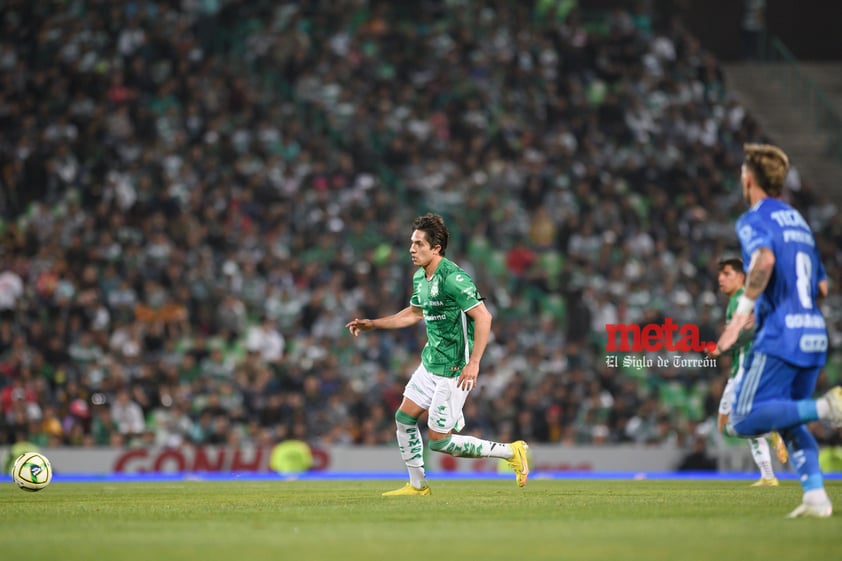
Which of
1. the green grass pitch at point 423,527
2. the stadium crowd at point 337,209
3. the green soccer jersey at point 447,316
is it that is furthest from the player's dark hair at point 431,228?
the stadium crowd at point 337,209

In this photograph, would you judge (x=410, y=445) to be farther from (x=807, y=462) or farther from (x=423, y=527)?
(x=807, y=462)

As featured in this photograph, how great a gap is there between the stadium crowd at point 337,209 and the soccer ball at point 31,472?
8521mm

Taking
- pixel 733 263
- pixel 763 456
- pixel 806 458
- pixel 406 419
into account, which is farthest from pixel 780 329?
pixel 763 456

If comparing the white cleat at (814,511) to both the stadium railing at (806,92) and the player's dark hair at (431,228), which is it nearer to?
the player's dark hair at (431,228)

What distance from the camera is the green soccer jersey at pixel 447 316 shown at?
42.1 feet

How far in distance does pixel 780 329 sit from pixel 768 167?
4.08 feet

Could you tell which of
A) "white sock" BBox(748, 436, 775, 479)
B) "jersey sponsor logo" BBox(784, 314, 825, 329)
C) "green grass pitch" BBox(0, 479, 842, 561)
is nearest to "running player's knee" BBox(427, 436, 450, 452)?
"green grass pitch" BBox(0, 479, 842, 561)

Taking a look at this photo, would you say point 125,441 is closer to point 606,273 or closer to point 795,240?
point 606,273

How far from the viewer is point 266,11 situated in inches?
1284

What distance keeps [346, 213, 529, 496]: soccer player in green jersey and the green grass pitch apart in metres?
0.57

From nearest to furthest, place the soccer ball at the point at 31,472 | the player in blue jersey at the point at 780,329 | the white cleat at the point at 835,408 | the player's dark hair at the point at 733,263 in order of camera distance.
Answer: the white cleat at the point at 835,408, the player in blue jersey at the point at 780,329, the soccer ball at the point at 31,472, the player's dark hair at the point at 733,263

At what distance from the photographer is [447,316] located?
42.8ft

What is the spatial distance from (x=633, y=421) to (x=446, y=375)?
13.8m

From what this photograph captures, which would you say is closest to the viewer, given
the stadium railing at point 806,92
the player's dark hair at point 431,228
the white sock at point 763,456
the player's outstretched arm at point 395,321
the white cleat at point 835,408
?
the white cleat at point 835,408
